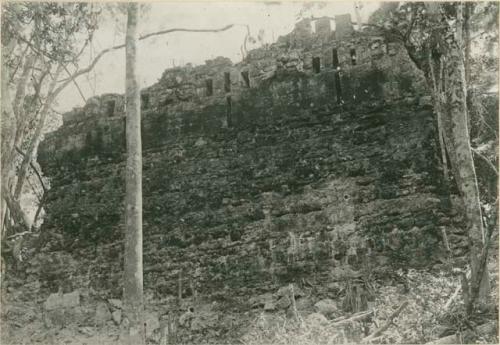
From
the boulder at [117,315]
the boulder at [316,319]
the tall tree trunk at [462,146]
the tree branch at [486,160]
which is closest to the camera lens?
the tall tree trunk at [462,146]

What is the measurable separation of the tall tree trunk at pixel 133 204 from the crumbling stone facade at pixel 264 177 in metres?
1.28

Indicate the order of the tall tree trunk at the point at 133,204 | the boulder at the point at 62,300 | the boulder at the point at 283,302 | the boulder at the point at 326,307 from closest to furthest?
the tall tree trunk at the point at 133,204
the boulder at the point at 326,307
the boulder at the point at 283,302
the boulder at the point at 62,300

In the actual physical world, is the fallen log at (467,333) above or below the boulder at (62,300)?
below

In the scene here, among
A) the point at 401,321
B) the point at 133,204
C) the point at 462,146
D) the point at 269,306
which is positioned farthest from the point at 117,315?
the point at 462,146

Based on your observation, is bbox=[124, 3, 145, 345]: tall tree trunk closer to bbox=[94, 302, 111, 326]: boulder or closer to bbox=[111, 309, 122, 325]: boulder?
bbox=[111, 309, 122, 325]: boulder

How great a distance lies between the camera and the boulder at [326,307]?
6723mm

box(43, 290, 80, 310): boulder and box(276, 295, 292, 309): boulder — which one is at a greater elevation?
box(43, 290, 80, 310): boulder

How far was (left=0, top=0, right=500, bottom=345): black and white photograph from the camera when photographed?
21.4ft

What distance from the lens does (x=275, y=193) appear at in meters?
7.64

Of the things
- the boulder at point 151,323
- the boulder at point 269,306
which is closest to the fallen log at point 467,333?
the boulder at point 269,306

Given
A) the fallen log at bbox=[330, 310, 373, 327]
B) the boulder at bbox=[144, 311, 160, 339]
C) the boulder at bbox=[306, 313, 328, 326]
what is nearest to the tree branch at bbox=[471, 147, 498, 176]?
the fallen log at bbox=[330, 310, 373, 327]

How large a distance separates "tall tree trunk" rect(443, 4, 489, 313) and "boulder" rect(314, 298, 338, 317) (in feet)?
5.28

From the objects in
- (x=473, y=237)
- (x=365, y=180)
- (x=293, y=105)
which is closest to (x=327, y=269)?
(x=365, y=180)

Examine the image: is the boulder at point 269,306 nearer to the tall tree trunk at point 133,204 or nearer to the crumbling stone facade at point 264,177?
the crumbling stone facade at point 264,177
